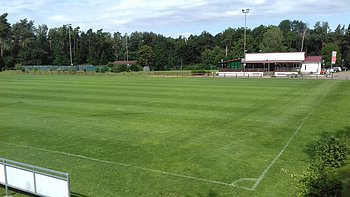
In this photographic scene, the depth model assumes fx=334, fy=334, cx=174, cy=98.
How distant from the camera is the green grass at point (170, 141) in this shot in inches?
389

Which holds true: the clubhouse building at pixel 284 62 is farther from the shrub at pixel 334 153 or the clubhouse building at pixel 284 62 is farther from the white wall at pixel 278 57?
the shrub at pixel 334 153

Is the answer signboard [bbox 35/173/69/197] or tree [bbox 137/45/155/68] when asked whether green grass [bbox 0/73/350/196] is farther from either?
tree [bbox 137/45/155/68]

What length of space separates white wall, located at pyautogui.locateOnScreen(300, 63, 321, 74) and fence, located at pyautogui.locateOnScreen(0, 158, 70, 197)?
252 feet

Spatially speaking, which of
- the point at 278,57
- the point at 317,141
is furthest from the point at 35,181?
the point at 278,57

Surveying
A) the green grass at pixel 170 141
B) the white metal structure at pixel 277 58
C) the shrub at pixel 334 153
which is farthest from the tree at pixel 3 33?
the shrub at pixel 334 153

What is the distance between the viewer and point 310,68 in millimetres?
77375

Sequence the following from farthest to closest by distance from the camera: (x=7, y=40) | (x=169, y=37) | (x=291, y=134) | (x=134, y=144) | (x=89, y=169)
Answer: (x=169, y=37) → (x=7, y=40) → (x=291, y=134) → (x=134, y=144) → (x=89, y=169)

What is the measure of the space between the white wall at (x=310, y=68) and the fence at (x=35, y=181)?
76681mm

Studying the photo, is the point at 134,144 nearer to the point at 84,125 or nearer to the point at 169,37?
the point at 84,125

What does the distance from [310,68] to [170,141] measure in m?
70.9

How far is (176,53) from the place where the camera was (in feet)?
487

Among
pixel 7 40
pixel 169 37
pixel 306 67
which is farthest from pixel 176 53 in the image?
pixel 306 67

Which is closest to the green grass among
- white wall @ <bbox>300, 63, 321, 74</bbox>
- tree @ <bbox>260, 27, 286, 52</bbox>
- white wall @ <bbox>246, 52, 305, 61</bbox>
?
white wall @ <bbox>300, 63, 321, 74</bbox>

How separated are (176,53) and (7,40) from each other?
6772 centimetres
